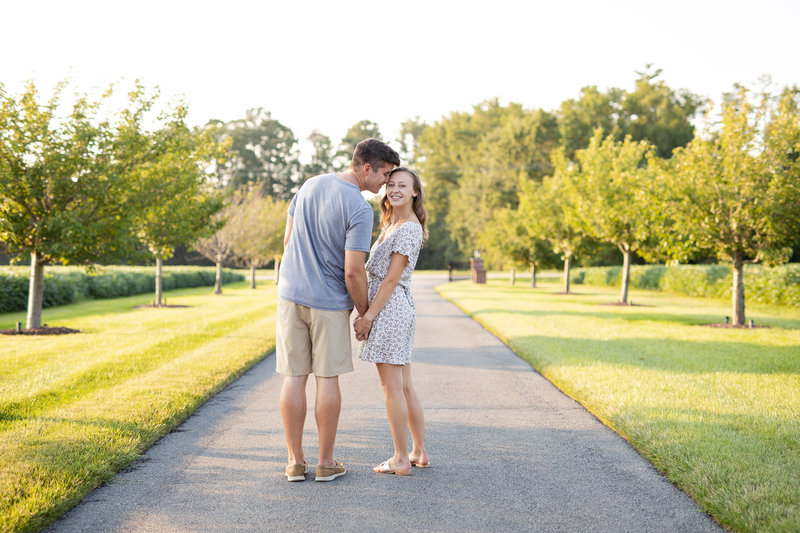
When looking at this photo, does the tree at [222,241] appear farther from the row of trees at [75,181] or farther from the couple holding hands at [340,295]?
the couple holding hands at [340,295]

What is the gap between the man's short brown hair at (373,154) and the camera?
13.7 ft

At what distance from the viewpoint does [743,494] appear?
12.0 feet

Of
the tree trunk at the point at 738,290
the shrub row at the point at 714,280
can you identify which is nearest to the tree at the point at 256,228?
the shrub row at the point at 714,280

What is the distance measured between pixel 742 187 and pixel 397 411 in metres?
11.7

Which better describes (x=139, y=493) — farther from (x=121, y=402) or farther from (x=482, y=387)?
(x=482, y=387)

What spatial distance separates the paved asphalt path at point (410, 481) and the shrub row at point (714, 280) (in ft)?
56.3

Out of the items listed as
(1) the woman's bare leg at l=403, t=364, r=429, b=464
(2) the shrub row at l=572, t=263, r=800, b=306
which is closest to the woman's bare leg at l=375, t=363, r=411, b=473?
(1) the woman's bare leg at l=403, t=364, r=429, b=464

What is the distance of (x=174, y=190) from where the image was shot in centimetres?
1356

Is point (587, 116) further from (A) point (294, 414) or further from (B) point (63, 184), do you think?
(A) point (294, 414)

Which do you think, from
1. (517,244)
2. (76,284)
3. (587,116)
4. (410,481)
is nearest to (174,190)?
(76,284)

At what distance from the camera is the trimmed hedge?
16.3m

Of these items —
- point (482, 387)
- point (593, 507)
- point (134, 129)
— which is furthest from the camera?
point (134, 129)

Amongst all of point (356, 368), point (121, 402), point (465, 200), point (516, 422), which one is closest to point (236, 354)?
point (356, 368)

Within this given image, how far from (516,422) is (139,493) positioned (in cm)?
316
